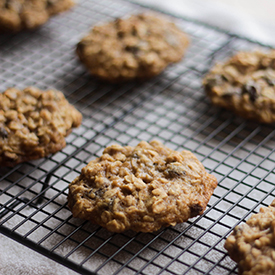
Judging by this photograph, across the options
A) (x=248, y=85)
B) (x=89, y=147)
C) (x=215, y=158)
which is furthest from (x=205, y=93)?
(x=89, y=147)

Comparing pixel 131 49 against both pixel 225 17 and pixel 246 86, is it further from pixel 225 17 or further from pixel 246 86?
pixel 225 17

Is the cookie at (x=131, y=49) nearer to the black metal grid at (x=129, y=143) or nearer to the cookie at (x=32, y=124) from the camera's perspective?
the black metal grid at (x=129, y=143)

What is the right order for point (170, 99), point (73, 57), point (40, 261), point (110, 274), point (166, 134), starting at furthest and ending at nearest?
point (73, 57)
point (170, 99)
point (166, 134)
point (40, 261)
point (110, 274)

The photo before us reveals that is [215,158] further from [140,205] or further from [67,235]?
[67,235]

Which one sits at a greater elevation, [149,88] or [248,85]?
[248,85]

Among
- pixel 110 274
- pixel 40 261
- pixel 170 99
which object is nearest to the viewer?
pixel 110 274

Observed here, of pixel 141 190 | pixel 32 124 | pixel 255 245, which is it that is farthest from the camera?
pixel 32 124

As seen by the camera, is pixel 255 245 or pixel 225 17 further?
pixel 225 17

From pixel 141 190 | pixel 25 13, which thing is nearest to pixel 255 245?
pixel 141 190
